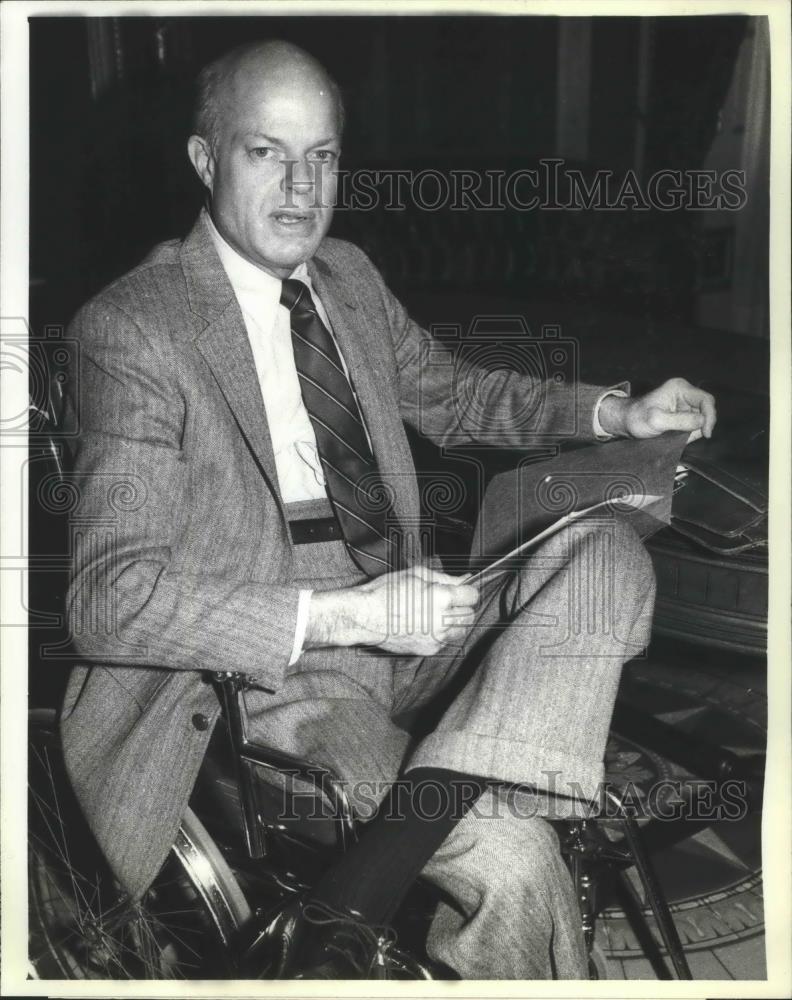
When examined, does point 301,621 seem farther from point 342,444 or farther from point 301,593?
point 342,444

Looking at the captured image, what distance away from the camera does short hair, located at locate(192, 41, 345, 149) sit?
1427mm

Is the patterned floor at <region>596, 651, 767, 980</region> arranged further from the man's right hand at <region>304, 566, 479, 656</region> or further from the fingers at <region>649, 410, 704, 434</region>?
the man's right hand at <region>304, 566, 479, 656</region>

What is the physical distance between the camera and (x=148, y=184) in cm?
405

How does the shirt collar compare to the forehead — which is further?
the shirt collar

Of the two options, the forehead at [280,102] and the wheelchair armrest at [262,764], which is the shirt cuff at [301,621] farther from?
the forehead at [280,102]

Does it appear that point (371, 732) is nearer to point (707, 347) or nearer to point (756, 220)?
point (707, 347)

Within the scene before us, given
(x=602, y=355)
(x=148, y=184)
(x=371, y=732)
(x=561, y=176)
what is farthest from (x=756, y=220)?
(x=371, y=732)

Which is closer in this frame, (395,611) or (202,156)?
(395,611)

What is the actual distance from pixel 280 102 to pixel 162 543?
0.60 m

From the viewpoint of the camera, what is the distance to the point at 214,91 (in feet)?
4.78

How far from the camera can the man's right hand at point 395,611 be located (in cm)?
136
